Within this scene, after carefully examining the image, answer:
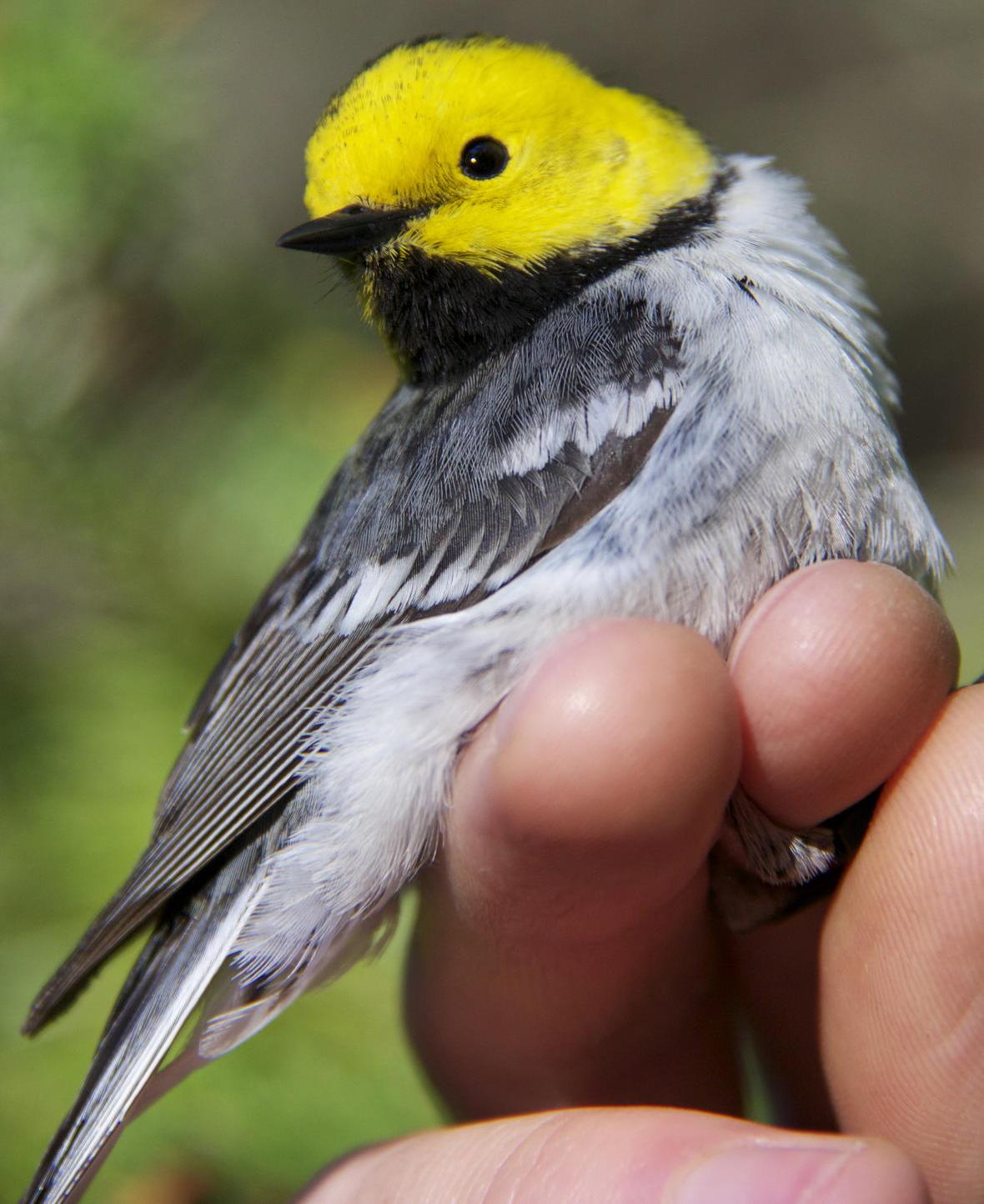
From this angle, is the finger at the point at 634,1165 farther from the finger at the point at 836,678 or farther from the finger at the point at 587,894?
the finger at the point at 836,678

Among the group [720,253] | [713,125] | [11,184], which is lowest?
[720,253]

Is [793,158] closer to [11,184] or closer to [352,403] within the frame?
[352,403]

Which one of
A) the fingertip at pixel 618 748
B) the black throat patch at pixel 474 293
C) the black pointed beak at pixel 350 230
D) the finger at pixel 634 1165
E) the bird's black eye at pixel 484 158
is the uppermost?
the bird's black eye at pixel 484 158

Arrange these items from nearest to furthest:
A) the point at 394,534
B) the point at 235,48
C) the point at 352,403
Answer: the point at 394,534
the point at 352,403
the point at 235,48

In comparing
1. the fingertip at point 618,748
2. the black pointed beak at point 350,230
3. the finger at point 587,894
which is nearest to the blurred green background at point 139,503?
the black pointed beak at point 350,230

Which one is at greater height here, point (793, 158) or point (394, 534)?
point (793, 158)

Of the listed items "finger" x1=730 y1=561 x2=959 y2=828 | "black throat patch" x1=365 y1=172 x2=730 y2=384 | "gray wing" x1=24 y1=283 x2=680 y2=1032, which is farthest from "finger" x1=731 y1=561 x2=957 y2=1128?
"black throat patch" x1=365 y1=172 x2=730 y2=384

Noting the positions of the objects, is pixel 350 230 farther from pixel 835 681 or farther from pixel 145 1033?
pixel 145 1033

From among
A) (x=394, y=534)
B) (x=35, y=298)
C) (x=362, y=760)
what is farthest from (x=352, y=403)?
(x=362, y=760)

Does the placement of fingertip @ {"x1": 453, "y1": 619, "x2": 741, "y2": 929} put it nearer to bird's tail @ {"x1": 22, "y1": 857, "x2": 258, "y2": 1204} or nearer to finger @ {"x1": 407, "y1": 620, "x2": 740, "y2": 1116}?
finger @ {"x1": 407, "y1": 620, "x2": 740, "y2": 1116}
